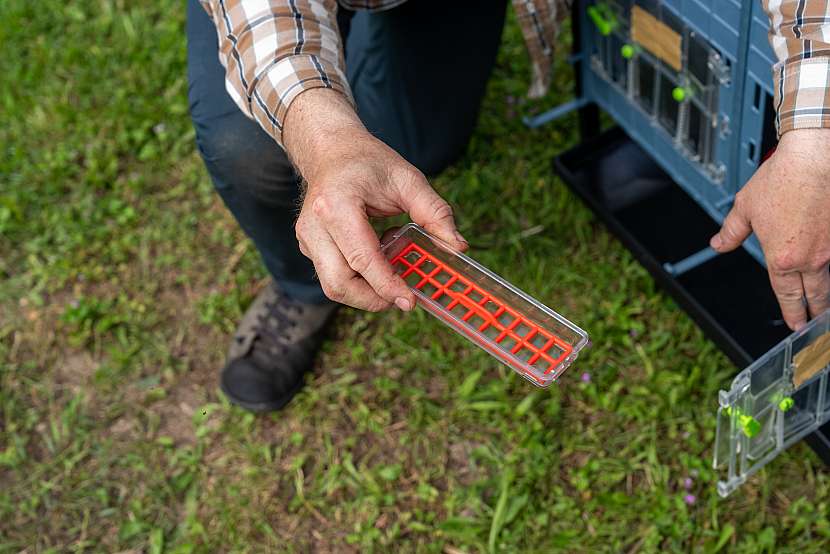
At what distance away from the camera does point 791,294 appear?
1218 millimetres

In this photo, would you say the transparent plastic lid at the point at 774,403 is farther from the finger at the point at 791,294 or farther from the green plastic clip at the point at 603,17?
the green plastic clip at the point at 603,17

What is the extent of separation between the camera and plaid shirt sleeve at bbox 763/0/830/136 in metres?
1.11

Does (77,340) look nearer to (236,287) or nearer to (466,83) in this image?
(236,287)

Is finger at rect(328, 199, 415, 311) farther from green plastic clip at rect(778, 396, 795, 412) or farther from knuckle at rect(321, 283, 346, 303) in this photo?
green plastic clip at rect(778, 396, 795, 412)

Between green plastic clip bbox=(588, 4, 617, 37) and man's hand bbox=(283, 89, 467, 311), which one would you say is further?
green plastic clip bbox=(588, 4, 617, 37)

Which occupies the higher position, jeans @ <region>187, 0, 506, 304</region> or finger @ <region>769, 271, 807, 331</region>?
finger @ <region>769, 271, 807, 331</region>

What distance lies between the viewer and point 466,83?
6.57 feet

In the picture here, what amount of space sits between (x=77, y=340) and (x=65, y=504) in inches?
15.9

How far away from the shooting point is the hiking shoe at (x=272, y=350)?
6.25ft

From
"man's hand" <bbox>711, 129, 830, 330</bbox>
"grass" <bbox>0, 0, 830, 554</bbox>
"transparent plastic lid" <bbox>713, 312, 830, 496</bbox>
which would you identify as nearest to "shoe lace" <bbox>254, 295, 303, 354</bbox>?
"grass" <bbox>0, 0, 830, 554</bbox>

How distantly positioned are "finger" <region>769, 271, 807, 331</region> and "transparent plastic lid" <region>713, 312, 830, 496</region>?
0.02 m

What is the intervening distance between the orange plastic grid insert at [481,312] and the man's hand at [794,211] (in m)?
0.29

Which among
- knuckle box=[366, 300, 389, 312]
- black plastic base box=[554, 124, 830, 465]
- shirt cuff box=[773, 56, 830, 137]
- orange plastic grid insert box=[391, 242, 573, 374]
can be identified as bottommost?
black plastic base box=[554, 124, 830, 465]

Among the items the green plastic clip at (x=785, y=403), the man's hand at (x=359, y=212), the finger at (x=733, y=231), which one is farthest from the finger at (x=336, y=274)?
the green plastic clip at (x=785, y=403)
